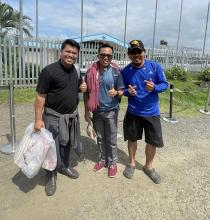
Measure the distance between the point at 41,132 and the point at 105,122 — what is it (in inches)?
35.5

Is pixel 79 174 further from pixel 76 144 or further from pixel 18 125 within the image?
pixel 18 125

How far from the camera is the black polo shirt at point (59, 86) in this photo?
3.05 meters

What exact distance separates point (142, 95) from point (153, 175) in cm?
111

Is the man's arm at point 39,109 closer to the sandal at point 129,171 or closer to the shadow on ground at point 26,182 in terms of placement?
the shadow on ground at point 26,182

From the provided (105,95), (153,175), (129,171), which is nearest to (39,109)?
(105,95)

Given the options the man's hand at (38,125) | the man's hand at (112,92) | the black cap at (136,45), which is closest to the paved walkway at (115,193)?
the man's hand at (38,125)

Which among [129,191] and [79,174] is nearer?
[129,191]

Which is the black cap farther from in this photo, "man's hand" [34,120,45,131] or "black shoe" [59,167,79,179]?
"black shoe" [59,167,79,179]

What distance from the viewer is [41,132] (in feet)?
10.5

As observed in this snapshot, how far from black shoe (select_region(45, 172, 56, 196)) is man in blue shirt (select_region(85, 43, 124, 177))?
0.77 metres

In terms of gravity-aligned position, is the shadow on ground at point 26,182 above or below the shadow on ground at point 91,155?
below

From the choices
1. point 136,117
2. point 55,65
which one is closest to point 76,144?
point 136,117

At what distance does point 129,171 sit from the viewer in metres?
3.88

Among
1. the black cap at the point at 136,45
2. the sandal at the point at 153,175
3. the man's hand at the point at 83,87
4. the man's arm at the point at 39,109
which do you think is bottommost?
the sandal at the point at 153,175
